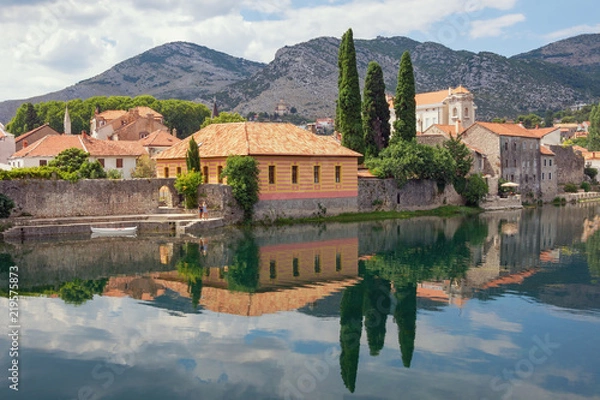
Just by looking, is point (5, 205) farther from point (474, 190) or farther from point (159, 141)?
point (474, 190)

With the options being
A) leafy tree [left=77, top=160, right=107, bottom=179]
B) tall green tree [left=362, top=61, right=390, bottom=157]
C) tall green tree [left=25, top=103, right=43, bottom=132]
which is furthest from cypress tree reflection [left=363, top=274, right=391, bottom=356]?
tall green tree [left=25, top=103, right=43, bottom=132]

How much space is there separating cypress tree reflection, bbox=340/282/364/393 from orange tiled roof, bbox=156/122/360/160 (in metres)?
20.1

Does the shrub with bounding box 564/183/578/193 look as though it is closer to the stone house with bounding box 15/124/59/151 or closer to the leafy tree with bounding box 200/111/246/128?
the leafy tree with bounding box 200/111/246/128

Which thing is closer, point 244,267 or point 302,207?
point 244,267

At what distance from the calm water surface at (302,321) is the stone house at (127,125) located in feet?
165

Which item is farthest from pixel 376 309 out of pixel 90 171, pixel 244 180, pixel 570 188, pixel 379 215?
pixel 570 188

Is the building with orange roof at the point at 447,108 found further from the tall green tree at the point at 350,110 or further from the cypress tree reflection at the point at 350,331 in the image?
the cypress tree reflection at the point at 350,331

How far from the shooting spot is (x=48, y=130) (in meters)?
74.5

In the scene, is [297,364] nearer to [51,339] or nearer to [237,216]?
[51,339]

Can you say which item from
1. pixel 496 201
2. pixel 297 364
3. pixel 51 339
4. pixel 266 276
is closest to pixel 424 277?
pixel 266 276

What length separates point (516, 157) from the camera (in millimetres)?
63406

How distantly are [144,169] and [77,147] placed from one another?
7.70m

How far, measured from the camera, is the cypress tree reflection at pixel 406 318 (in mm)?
13382

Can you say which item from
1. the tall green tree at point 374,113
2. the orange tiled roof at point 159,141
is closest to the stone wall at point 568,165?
the tall green tree at point 374,113
